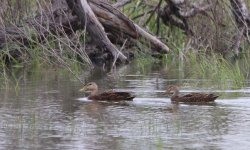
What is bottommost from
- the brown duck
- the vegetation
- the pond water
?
the pond water

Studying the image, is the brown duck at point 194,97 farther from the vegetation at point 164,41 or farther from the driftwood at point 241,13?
the driftwood at point 241,13

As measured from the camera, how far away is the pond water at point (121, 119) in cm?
904

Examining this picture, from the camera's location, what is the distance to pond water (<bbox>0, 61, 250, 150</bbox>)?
29.7ft

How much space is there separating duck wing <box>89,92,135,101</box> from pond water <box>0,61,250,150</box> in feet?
0.56

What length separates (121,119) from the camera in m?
10.7

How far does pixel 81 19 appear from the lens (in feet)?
58.1

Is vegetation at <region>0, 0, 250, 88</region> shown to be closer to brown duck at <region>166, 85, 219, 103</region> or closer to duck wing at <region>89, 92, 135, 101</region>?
duck wing at <region>89, 92, 135, 101</region>

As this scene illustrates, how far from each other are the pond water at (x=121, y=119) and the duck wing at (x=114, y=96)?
171mm

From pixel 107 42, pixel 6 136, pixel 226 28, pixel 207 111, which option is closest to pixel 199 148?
pixel 6 136

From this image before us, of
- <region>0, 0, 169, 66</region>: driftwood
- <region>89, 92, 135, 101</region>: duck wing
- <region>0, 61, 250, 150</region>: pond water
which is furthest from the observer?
<region>0, 0, 169, 66</region>: driftwood

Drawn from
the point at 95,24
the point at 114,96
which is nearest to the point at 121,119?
the point at 114,96

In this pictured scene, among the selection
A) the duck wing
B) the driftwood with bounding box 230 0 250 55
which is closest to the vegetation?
the driftwood with bounding box 230 0 250 55

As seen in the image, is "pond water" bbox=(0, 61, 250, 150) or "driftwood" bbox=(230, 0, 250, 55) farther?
"driftwood" bbox=(230, 0, 250, 55)

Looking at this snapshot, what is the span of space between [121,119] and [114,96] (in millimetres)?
2218
